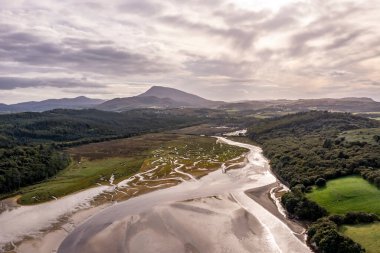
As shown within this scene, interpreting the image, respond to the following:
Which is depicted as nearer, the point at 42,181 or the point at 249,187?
the point at 249,187

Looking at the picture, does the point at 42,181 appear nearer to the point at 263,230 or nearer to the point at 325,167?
the point at 263,230

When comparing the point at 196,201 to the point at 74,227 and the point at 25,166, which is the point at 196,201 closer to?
the point at 74,227

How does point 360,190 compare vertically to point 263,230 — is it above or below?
above

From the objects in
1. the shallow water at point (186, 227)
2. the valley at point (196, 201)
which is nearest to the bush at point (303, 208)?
the valley at point (196, 201)

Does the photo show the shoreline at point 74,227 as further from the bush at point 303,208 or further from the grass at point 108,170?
the grass at point 108,170

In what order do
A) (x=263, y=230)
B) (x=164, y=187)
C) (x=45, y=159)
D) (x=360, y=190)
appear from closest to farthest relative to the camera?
(x=263, y=230)
(x=360, y=190)
(x=164, y=187)
(x=45, y=159)

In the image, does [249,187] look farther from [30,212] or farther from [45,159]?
[45,159]

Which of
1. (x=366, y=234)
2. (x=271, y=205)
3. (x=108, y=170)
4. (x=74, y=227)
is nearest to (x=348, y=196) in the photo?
(x=366, y=234)

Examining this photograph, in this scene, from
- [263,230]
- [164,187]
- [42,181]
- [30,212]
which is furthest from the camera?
[42,181]

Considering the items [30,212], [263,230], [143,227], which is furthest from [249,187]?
[30,212]
